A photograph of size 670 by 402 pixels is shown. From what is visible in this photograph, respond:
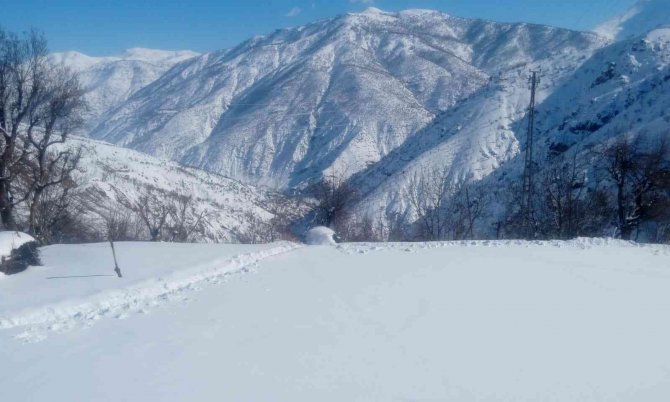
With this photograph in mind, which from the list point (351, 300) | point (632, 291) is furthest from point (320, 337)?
point (632, 291)

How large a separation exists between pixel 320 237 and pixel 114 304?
8.14m

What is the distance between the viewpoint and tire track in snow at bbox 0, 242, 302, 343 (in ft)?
26.4

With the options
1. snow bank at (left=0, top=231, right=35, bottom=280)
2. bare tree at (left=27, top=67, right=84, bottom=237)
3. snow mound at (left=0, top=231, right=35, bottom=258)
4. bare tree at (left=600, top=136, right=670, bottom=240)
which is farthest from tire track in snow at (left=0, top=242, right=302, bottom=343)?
bare tree at (left=600, top=136, right=670, bottom=240)

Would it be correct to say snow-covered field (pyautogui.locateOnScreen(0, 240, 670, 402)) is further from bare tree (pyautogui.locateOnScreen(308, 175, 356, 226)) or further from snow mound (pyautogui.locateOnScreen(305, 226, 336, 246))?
bare tree (pyautogui.locateOnScreen(308, 175, 356, 226))

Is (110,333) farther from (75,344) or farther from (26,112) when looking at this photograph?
(26,112)

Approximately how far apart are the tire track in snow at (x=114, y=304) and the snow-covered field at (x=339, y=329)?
3 centimetres

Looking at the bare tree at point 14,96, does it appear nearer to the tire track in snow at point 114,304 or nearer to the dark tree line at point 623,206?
the tire track in snow at point 114,304

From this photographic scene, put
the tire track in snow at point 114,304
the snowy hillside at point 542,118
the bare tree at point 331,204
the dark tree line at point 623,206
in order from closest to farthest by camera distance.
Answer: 1. the tire track in snow at point 114,304
2. the dark tree line at point 623,206
3. the bare tree at point 331,204
4. the snowy hillside at point 542,118

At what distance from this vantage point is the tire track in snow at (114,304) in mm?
8047

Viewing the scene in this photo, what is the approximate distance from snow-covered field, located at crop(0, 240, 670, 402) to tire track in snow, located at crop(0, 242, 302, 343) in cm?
3

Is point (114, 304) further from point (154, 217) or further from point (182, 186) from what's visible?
point (182, 186)

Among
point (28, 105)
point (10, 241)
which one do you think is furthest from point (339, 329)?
point (28, 105)

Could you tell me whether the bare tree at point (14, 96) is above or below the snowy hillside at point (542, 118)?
below

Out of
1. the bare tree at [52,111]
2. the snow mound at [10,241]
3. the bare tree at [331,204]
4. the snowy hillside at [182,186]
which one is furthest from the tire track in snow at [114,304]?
the snowy hillside at [182,186]
